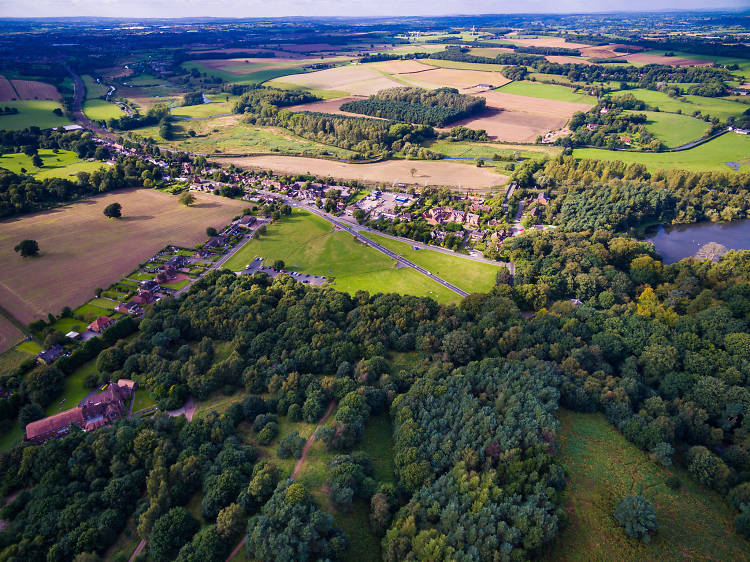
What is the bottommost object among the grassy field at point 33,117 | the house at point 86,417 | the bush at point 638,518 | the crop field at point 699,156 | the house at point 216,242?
the house at point 216,242

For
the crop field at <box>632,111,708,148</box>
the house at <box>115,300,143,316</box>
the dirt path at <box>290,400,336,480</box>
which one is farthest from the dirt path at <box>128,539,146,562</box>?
the crop field at <box>632,111,708,148</box>

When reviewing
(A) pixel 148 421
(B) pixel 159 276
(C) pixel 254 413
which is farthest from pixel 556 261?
(B) pixel 159 276

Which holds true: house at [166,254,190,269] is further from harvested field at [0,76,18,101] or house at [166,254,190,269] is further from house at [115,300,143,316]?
harvested field at [0,76,18,101]

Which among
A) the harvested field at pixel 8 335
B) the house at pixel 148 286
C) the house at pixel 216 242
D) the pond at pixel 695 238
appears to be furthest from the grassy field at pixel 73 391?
the pond at pixel 695 238

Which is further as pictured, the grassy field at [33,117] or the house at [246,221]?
the grassy field at [33,117]

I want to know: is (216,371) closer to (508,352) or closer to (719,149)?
(508,352)

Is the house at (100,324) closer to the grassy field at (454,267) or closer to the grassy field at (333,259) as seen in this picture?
the grassy field at (333,259)
